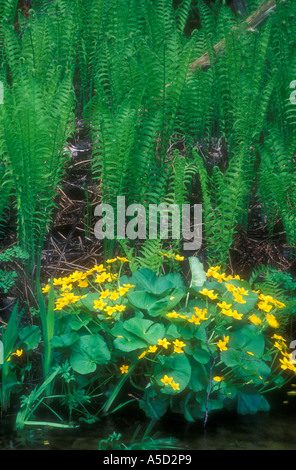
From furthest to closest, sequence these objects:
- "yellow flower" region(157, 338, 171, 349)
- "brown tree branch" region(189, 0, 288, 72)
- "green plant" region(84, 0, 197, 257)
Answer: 1. "brown tree branch" region(189, 0, 288, 72)
2. "green plant" region(84, 0, 197, 257)
3. "yellow flower" region(157, 338, 171, 349)

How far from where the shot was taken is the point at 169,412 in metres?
1.89

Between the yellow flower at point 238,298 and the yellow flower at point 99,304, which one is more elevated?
the yellow flower at point 238,298

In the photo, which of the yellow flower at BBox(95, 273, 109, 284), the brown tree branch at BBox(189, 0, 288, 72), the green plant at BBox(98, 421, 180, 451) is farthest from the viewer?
the brown tree branch at BBox(189, 0, 288, 72)

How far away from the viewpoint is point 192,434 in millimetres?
1751

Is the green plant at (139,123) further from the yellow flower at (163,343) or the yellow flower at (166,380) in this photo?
the yellow flower at (166,380)

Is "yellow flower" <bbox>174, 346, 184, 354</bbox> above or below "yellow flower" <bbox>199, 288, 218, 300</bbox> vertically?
Answer: below

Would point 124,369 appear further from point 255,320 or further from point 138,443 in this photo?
point 255,320

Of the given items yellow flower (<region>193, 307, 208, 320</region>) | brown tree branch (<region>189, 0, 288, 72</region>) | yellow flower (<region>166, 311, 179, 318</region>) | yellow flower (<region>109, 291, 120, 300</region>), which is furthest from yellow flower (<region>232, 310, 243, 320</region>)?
brown tree branch (<region>189, 0, 288, 72</region>)

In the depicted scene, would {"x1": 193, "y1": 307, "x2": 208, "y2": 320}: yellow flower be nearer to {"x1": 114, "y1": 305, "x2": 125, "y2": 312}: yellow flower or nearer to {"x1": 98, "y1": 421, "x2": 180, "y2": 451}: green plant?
{"x1": 114, "y1": 305, "x2": 125, "y2": 312}: yellow flower

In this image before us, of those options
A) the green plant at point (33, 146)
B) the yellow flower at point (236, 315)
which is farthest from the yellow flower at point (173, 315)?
the green plant at point (33, 146)

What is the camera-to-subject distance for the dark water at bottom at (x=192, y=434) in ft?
5.51

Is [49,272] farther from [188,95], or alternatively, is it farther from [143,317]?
[188,95]

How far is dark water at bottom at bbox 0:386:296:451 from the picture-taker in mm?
1680
